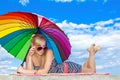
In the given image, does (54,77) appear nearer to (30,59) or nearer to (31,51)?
(30,59)

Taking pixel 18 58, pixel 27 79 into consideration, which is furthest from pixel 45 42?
pixel 27 79

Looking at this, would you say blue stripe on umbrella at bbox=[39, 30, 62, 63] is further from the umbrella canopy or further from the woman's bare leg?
the woman's bare leg

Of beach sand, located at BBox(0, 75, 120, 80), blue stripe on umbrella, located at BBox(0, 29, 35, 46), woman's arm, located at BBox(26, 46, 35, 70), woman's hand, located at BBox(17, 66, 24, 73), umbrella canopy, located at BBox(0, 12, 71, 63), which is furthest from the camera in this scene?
blue stripe on umbrella, located at BBox(0, 29, 35, 46)

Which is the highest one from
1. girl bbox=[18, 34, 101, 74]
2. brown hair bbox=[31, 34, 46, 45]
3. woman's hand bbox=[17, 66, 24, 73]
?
brown hair bbox=[31, 34, 46, 45]

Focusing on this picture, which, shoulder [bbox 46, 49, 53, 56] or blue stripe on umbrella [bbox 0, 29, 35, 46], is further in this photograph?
blue stripe on umbrella [bbox 0, 29, 35, 46]

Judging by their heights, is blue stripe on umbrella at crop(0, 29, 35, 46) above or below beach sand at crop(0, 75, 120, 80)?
above

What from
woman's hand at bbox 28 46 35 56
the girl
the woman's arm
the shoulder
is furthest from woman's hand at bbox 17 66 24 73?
the shoulder

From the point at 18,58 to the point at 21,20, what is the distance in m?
0.91

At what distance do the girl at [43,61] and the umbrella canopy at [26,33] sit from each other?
0.20 metres

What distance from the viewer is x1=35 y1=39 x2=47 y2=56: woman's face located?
7.14 m

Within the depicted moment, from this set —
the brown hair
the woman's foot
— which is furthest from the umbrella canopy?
the woman's foot

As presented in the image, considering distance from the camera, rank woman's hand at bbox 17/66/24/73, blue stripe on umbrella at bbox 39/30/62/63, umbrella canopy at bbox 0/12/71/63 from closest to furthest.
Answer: woman's hand at bbox 17/66/24/73, umbrella canopy at bbox 0/12/71/63, blue stripe on umbrella at bbox 39/30/62/63

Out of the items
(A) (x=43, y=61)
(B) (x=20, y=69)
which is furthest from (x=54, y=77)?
(A) (x=43, y=61)

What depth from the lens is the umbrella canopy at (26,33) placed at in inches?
284
